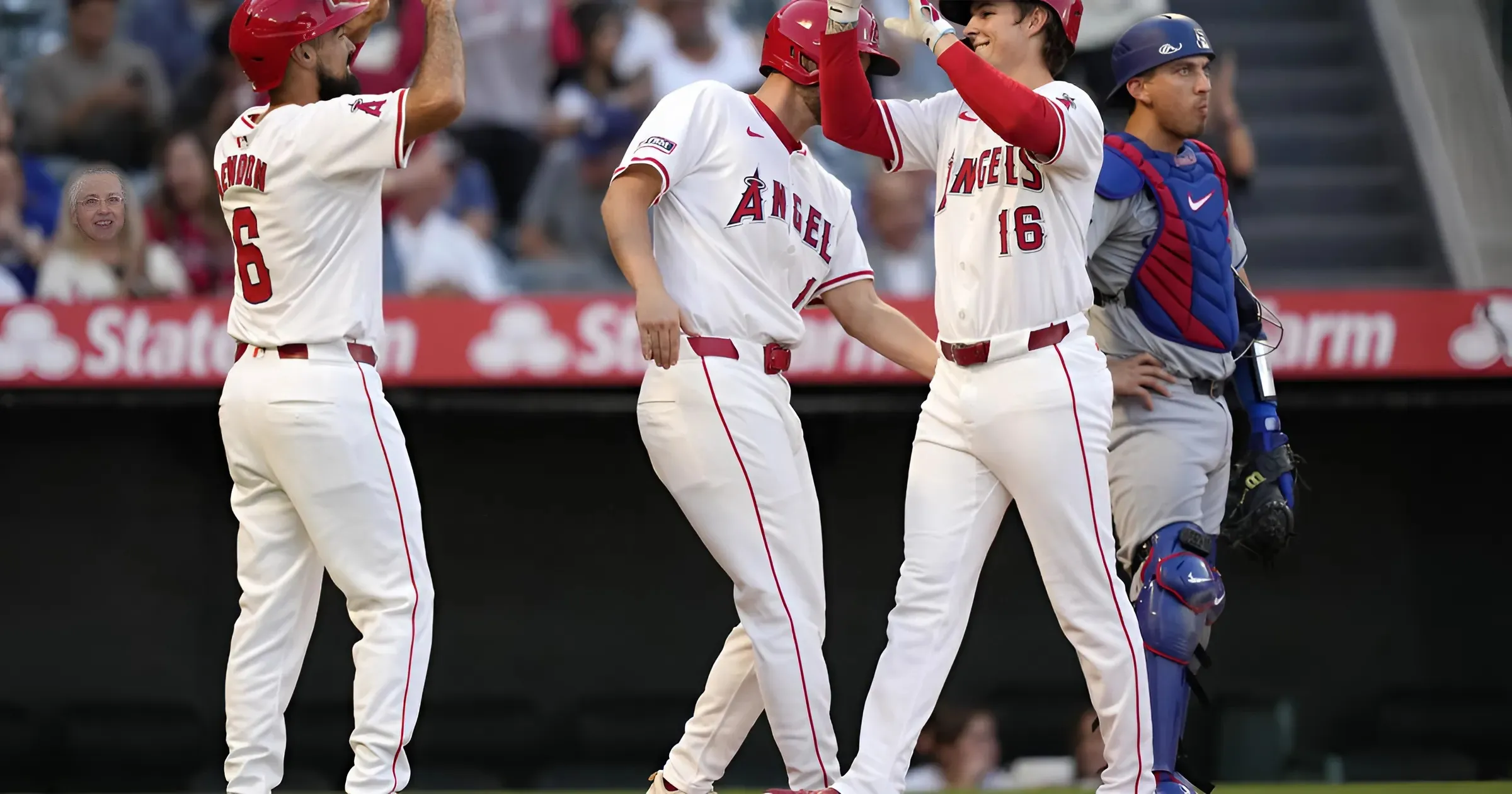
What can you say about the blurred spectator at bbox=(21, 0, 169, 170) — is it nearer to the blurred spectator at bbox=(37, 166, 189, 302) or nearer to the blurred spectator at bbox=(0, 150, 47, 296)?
the blurred spectator at bbox=(0, 150, 47, 296)

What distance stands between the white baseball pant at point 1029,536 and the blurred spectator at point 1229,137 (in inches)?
141

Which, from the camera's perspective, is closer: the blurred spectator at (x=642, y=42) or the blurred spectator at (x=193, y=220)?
the blurred spectator at (x=193, y=220)

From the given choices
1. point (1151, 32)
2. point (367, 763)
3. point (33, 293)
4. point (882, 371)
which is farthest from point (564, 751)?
point (1151, 32)

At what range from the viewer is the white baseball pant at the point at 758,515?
3.46 metres

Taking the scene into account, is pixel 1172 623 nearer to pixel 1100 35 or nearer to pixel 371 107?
pixel 371 107

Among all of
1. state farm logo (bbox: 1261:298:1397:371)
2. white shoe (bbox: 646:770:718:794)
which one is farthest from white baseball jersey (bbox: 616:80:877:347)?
state farm logo (bbox: 1261:298:1397:371)

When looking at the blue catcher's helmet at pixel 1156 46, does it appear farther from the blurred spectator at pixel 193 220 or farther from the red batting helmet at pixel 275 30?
Answer: the blurred spectator at pixel 193 220

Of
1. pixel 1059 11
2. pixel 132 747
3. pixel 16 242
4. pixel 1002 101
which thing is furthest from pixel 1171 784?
pixel 16 242

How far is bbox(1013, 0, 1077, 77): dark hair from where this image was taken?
3529 mm

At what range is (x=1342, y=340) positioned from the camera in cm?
539

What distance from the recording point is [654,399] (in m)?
3.52

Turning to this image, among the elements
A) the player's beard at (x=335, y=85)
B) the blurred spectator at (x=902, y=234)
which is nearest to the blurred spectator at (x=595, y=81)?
the blurred spectator at (x=902, y=234)

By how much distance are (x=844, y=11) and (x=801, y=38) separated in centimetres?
25

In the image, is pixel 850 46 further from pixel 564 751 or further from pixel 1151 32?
pixel 564 751
